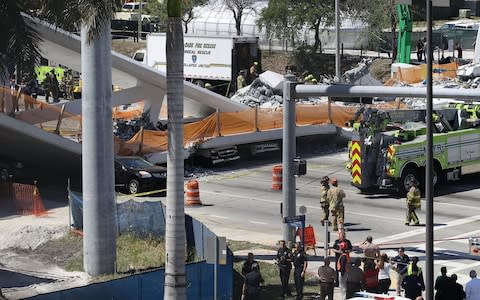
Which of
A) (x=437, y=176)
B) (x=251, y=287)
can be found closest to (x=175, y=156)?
(x=251, y=287)

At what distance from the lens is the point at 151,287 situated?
21094mm

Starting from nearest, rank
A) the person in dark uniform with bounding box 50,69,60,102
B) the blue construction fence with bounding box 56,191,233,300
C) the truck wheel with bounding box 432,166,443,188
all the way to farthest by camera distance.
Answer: the blue construction fence with bounding box 56,191,233,300 < the truck wheel with bounding box 432,166,443,188 < the person in dark uniform with bounding box 50,69,60,102

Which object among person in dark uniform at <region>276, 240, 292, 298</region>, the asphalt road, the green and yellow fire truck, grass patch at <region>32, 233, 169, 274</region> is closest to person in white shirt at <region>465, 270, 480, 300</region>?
the asphalt road

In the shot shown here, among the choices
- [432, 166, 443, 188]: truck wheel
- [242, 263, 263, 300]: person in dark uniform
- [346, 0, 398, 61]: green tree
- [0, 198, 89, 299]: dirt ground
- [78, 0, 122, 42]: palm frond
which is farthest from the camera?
[346, 0, 398, 61]: green tree

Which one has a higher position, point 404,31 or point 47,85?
point 404,31

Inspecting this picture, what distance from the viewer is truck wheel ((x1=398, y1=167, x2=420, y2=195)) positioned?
33344 millimetres

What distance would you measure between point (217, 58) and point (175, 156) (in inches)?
1488

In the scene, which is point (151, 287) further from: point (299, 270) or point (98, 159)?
point (98, 159)

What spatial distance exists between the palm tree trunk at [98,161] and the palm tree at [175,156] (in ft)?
20.3

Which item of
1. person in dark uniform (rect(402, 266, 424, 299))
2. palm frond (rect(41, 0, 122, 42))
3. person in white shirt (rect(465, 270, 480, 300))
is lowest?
person in dark uniform (rect(402, 266, 424, 299))

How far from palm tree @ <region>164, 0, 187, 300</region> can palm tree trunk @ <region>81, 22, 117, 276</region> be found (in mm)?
6195

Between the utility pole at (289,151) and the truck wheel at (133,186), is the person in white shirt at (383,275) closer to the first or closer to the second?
the utility pole at (289,151)

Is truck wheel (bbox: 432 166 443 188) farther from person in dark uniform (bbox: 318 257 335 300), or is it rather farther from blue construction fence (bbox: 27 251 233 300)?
blue construction fence (bbox: 27 251 233 300)

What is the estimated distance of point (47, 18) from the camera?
19.7 m
